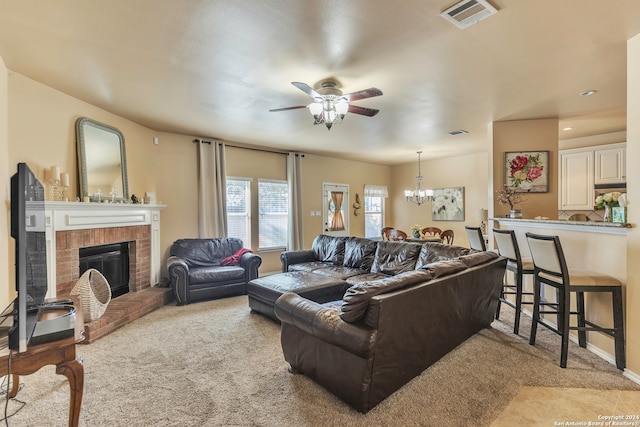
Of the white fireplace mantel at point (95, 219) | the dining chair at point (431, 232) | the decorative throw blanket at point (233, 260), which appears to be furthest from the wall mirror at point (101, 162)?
the dining chair at point (431, 232)

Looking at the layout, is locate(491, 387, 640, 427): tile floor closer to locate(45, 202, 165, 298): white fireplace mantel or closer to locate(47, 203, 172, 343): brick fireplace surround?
locate(47, 203, 172, 343): brick fireplace surround

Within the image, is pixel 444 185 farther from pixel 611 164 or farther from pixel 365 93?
pixel 365 93

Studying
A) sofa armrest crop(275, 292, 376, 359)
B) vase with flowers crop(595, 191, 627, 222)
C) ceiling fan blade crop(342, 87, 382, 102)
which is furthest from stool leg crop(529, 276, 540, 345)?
ceiling fan blade crop(342, 87, 382, 102)

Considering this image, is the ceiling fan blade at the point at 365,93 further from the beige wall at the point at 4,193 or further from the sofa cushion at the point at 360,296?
the beige wall at the point at 4,193

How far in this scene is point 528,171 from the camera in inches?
170

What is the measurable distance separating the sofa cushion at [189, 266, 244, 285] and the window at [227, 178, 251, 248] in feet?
4.25

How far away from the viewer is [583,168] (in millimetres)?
5344

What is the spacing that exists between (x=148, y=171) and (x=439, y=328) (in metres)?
4.69

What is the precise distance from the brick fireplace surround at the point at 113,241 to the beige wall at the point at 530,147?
519cm

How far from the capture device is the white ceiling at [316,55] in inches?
77.2

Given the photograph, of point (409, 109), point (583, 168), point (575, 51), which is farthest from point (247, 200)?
point (583, 168)

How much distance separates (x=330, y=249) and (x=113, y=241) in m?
3.11

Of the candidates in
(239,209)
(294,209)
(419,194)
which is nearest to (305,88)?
(239,209)

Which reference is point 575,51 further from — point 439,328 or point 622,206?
point 439,328
